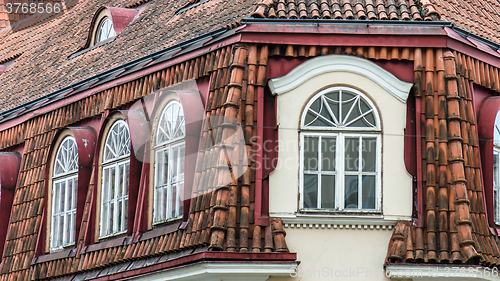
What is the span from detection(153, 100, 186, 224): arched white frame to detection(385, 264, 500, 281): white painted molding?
356cm

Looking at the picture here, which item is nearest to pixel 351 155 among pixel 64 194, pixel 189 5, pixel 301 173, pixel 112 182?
pixel 301 173

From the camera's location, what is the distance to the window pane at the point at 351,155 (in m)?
14.3

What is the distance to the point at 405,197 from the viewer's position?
14.2 metres

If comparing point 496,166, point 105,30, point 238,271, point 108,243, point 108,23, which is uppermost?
point 108,23

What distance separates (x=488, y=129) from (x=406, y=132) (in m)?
1.40

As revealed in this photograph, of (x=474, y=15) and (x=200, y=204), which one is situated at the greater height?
(x=474, y=15)

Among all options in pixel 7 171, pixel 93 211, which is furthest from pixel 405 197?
pixel 7 171

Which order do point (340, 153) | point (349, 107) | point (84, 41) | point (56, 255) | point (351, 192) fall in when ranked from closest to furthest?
point (351, 192), point (340, 153), point (349, 107), point (56, 255), point (84, 41)

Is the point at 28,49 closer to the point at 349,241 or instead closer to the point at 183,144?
the point at 183,144

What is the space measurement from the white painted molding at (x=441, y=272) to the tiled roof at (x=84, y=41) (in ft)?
15.2

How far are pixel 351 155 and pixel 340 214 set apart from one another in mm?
927

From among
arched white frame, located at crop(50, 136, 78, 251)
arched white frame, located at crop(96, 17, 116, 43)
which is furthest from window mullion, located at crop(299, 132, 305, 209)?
arched white frame, located at crop(96, 17, 116, 43)

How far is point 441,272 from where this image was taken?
44.6ft

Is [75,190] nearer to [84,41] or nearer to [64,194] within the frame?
[64,194]
